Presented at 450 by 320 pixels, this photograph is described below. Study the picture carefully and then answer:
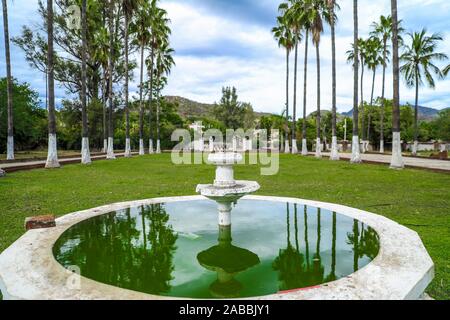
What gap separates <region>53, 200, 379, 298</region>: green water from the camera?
11.1 feet

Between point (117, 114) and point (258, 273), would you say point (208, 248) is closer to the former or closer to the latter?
point (258, 273)

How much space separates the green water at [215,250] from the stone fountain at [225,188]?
41cm

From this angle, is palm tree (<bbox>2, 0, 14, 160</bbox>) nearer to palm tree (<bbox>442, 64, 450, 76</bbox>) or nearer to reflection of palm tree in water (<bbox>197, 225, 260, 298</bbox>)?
reflection of palm tree in water (<bbox>197, 225, 260, 298</bbox>)

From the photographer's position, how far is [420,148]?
48.3 metres

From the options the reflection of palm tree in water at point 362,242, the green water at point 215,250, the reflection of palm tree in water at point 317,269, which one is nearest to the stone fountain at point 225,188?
the green water at point 215,250

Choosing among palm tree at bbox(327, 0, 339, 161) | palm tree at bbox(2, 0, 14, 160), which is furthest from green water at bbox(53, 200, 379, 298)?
palm tree at bbox(327, 0, 339, 161)

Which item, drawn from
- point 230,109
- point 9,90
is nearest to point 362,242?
point 9,90

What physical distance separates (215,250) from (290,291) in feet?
5.84

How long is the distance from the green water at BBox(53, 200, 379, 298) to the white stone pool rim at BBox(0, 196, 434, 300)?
29cm

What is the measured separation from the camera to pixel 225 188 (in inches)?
207

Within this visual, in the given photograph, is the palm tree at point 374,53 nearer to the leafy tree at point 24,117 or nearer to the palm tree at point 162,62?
the palm tree at point 162,62

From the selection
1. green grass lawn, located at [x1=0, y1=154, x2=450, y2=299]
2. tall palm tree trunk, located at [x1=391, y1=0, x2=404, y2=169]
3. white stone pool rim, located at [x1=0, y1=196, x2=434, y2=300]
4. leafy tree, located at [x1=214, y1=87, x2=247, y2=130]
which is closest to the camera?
white stone pool rim, located at [x1=0, y1=196, x2=434, y2=300]
